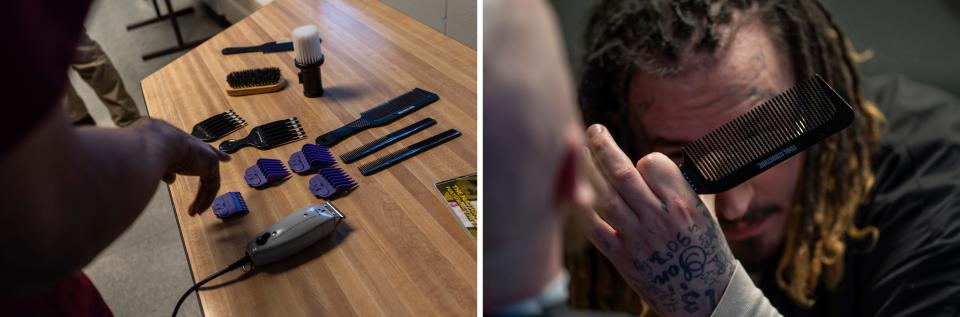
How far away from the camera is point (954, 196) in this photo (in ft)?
3.25

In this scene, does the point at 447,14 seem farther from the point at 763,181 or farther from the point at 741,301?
the point at 741,301

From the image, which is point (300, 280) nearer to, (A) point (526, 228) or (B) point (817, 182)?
(A) point (526, 228)

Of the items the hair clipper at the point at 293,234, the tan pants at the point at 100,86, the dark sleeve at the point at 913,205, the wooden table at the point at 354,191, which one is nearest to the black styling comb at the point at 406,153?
the wooden table at the point at 354,191

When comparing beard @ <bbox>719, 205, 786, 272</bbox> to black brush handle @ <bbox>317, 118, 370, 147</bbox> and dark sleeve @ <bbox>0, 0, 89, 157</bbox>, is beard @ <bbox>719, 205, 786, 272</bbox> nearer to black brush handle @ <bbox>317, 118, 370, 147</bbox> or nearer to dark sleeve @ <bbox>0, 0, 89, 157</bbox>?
black brush handle @ <bbox>317, 118, 370, 147</bbox>

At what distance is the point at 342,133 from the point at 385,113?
7 centimetres

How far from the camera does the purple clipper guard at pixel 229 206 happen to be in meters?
0.72

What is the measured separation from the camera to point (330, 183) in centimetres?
77

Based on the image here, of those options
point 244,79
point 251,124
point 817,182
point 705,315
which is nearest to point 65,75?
point 705,315

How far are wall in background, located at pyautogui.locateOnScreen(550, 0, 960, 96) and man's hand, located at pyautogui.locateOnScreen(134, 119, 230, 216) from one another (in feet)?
2.76

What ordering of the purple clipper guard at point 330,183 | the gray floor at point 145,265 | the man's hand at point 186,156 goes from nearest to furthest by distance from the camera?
the man's hand at point 186,156 < the purple clipper guard at point 330,183 < the gray floor at point 145,265

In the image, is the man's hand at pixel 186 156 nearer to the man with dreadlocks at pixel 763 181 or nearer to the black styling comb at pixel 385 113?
the black styling comb at pixel 385 113

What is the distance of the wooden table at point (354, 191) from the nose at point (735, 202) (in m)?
0.33

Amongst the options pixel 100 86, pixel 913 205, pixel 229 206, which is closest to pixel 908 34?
pixel 913 205

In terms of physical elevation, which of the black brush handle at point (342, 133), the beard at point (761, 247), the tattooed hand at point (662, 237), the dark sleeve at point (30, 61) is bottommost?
the beard at point (761, 247)
